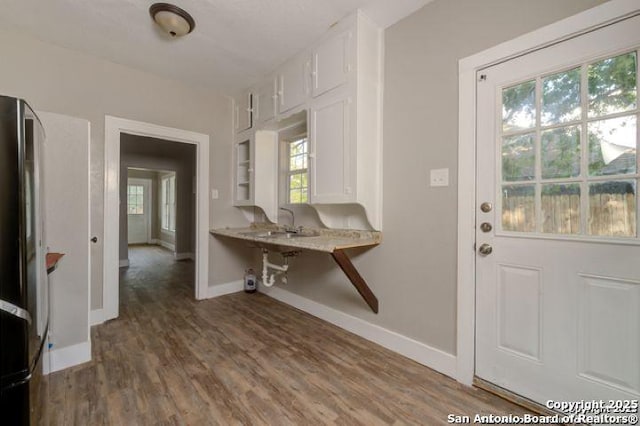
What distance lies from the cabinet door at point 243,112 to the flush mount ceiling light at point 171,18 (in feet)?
3.63

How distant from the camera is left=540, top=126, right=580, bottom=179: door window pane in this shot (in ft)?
4.47

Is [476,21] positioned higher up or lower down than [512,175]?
higher up

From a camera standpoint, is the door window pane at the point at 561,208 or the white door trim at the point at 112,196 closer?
the door window pane at the point at 561,208

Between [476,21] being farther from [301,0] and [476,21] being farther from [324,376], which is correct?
[324,376]

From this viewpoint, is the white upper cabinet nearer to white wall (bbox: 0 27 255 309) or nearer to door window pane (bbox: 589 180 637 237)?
door window pane (bbox: 589 180 637 237)

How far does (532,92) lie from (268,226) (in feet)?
9.03

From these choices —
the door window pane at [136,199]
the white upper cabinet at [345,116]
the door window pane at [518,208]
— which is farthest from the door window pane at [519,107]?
the door window pane at [136,199]

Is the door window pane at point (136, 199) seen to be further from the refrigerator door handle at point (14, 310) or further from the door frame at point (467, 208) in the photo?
the door frame at point (467, 208)

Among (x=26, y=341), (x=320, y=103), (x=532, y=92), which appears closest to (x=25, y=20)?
(x=320, y=103)

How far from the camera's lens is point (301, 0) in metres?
1.86

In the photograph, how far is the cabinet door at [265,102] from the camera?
279 cm

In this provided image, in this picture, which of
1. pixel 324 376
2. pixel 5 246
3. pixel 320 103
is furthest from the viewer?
pixel 320 103

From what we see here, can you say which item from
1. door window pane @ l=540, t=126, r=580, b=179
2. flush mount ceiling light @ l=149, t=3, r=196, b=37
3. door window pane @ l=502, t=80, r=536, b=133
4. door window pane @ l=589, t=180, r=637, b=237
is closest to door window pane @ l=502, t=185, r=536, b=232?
door window pane @ l=540, t=126, r=580, b=179

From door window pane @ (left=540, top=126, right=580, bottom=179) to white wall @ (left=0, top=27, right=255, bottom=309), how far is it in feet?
10.3
